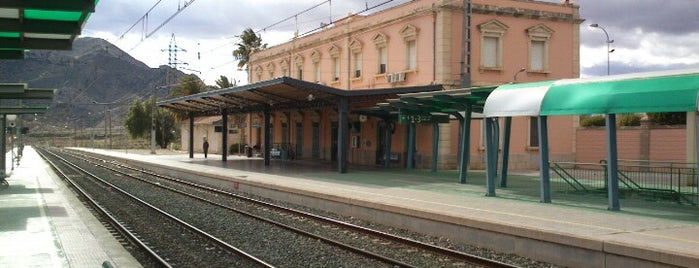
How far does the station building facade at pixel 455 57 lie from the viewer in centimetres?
3048

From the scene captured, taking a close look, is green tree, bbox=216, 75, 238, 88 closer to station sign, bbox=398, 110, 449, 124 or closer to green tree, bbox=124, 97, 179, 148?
green tree, bbox=124, 97, 179, 148

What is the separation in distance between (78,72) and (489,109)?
125 meters

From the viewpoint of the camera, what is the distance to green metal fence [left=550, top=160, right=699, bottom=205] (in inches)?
602

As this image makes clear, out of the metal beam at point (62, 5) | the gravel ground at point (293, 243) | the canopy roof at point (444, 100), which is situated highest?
the metal beam at point (62, 5)

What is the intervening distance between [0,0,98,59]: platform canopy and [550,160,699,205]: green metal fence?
12571mm

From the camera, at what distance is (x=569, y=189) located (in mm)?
18141

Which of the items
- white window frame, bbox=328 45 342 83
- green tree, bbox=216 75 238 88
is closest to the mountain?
green tree, bbox=216 75 238 88

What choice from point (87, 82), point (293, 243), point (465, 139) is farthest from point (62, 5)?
point (87, 82)

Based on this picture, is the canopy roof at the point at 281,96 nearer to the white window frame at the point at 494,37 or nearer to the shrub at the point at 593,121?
the white window frame at the point at 494,37

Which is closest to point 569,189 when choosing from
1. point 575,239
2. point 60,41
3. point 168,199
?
point 575,239

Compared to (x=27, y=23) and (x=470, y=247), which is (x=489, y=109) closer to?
(x=470, y=247)

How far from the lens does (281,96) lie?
30.4 meters

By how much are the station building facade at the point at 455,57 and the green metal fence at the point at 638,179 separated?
942cm

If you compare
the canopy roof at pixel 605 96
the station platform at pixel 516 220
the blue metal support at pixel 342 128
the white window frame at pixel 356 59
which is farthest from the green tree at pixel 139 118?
the canopy roof at pixel 605 96
